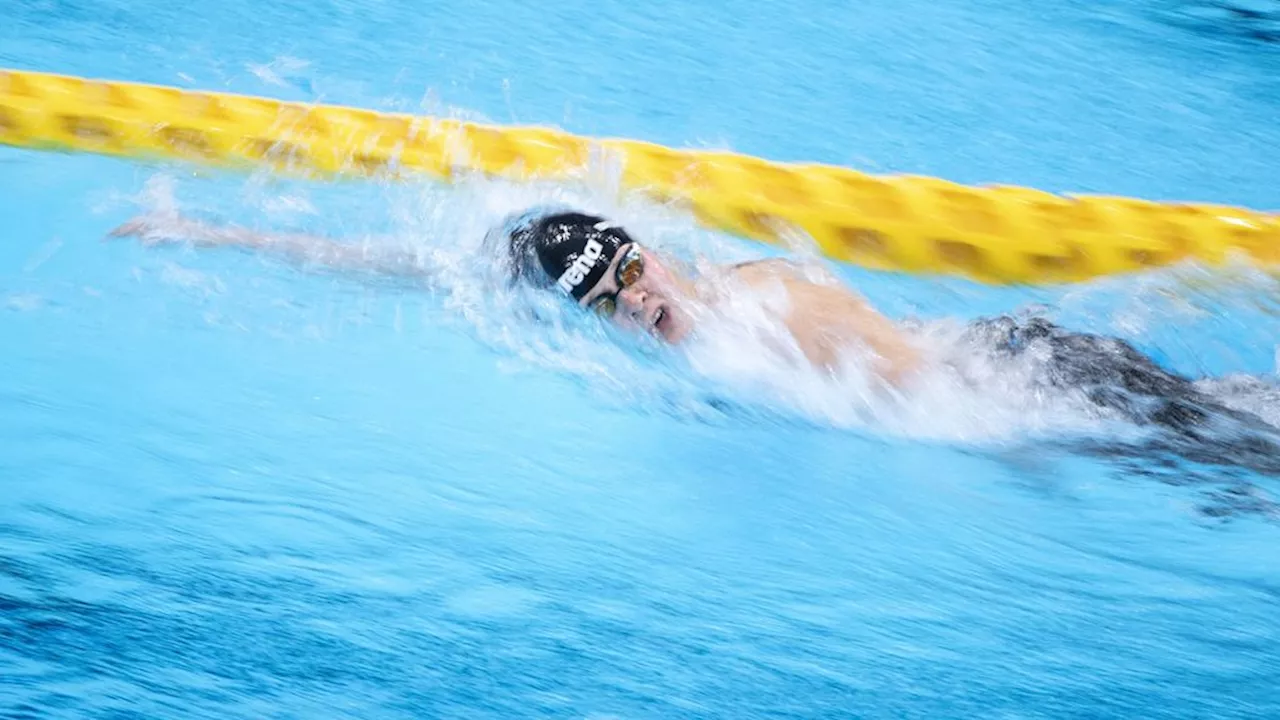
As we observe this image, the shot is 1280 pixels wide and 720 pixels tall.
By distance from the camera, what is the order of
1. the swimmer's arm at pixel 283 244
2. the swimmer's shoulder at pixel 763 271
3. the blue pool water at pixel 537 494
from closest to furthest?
the blue pool water at pixel 537 494
the swimmer's shoulder at pixel 763 271
the swimmer's arm at pixel 283 244

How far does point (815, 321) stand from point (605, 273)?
55 centimetres

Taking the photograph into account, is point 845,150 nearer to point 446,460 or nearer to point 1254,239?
point 1254,239

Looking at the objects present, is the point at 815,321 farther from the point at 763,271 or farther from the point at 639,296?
the point at 639,296

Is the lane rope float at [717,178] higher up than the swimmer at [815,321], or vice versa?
the lane rope float at [717,178]

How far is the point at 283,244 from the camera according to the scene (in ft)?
12.2

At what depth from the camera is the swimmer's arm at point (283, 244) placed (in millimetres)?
3643

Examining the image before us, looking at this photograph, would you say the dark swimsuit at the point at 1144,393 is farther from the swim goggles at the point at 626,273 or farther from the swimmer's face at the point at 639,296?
the swim goggles at the point at 626,273

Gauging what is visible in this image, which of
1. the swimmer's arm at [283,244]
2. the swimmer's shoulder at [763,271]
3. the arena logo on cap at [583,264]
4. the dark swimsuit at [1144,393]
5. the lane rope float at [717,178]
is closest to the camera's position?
the dark swimsuit at [1144,393]

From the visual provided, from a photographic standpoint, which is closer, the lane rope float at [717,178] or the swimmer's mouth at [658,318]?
the swimmer's mouth at [658,318]

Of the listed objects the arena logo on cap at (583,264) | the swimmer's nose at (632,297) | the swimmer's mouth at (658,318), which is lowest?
the swimmer's mouth at (658,318)

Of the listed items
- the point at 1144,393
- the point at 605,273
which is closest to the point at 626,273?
the point at 605,273

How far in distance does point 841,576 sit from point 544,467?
27.1 inches

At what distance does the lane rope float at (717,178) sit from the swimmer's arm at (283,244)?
0.40m

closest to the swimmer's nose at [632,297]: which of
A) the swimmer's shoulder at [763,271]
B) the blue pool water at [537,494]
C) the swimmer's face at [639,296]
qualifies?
the swimmer's face at [639,296]
